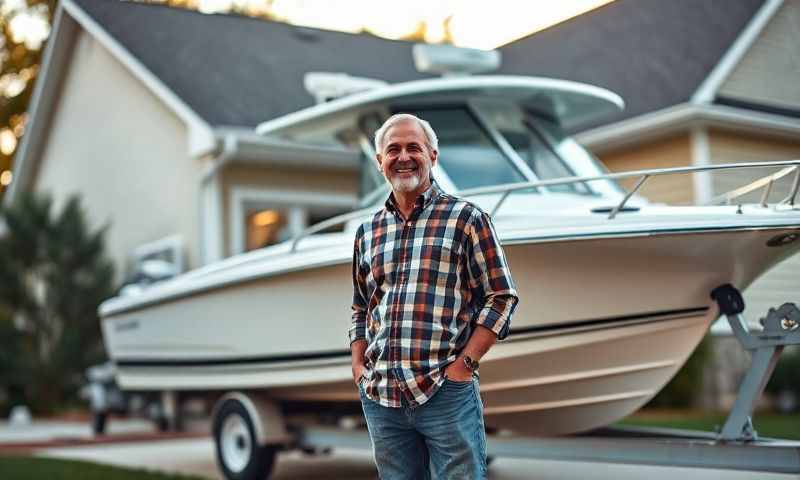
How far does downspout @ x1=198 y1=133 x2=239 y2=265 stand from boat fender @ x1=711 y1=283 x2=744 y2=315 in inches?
273

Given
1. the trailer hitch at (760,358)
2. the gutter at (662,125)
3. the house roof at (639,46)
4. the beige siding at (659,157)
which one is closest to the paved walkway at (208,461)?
the trailer hitch at (760,358)

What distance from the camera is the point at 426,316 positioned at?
2.96 m

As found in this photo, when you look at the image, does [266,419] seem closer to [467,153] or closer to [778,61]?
[467,153]

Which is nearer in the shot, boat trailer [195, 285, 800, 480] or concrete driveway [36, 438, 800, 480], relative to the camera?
boat trailer [195, 285, 800, 480]

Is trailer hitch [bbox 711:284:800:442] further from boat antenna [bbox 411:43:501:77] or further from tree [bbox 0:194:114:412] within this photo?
tree [bbox 0:194:114:412]

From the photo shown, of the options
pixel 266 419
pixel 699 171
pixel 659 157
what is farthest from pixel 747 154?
pixel 266 419

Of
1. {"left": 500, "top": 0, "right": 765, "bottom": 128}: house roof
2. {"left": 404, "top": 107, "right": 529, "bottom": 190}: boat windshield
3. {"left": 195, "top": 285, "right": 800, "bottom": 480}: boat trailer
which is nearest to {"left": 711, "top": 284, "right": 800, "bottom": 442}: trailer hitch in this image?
{"left": 195, "top": 285, "right": 800, "bottom": 480}: boat trailer

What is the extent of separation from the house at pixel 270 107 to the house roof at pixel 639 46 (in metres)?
0.02

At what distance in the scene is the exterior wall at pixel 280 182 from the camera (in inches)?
441

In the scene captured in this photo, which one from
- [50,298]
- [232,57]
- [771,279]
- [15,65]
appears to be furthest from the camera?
[15,65]

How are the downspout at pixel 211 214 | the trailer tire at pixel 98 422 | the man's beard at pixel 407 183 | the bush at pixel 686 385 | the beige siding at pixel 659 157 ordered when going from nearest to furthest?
the man's beard at pixel 407 183 → the beige siding at pixel 659 157 → the trailer tire at pixel 98 422 → the bush at pixel 686 385 → the downspout at pixel 211 214

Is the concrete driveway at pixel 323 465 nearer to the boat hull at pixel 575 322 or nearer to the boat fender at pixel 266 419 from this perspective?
the boat fender at pixel 266 419

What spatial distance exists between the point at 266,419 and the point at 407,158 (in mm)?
3761

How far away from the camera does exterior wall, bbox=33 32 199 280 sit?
1199cm
